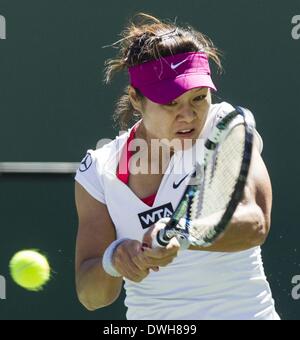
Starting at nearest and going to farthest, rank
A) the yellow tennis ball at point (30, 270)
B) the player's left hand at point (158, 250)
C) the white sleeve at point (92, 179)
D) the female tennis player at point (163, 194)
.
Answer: the player's left hand at point (158, 250)
the female tennis player at point (163, 194)
the white sleeve at point (92, 179)
the yellow tennis ball at point (30, 270)

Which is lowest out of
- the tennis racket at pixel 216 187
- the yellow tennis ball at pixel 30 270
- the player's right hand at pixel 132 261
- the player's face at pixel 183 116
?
the yellow tennis ball at pixel 30 270

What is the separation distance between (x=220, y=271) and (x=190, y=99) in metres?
0.45

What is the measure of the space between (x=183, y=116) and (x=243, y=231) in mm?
374

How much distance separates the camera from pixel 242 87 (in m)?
3.78

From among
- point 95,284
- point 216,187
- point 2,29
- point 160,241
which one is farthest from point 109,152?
point 2,29

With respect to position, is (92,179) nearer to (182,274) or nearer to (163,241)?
(182,274)

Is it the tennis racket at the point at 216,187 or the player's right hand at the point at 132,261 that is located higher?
the tennis racket at the point at 216,187

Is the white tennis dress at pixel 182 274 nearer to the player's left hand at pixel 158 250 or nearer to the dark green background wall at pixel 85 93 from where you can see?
the player's left hand at pixel 158 250

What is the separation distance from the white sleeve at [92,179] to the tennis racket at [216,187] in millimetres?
372

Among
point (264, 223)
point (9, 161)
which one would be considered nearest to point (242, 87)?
point (9, 161)

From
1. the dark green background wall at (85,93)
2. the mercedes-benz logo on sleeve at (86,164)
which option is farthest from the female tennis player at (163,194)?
the dark green background wall at (85,93)

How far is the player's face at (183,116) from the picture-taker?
98.6 inches

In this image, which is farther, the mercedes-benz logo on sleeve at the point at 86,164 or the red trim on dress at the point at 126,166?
the mercedes-benz logo on sleeve at the point at 86,164

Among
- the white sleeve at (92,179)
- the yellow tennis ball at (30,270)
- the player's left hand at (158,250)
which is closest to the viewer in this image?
the player's left hand at (158,250)
